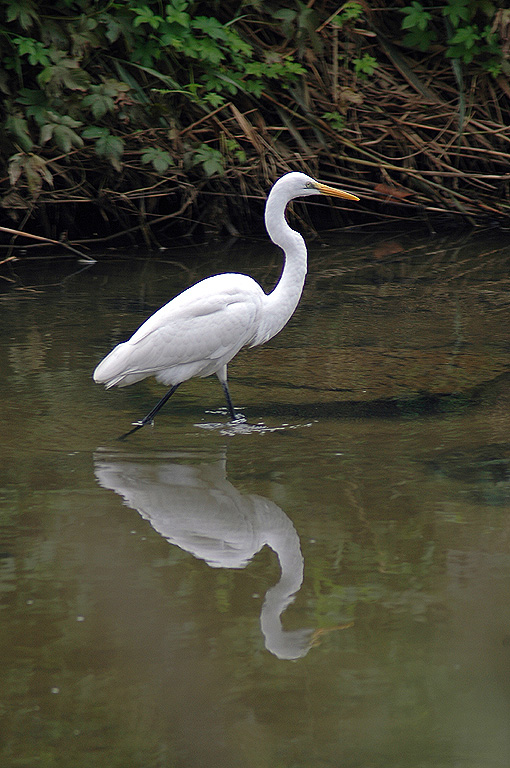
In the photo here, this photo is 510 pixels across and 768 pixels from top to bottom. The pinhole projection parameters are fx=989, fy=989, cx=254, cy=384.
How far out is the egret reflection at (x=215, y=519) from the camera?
2.95 m

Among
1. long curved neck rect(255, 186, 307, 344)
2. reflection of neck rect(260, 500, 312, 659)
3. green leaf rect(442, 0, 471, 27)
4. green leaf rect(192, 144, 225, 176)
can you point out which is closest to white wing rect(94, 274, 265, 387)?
long curved neck rect(255, 186, 307, 344)

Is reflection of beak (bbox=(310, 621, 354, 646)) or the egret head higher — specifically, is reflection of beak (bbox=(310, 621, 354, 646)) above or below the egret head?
below

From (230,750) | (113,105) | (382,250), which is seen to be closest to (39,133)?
(113,105)

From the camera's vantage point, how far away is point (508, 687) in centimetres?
253

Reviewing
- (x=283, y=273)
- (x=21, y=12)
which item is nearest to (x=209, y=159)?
(x=21, y=12)

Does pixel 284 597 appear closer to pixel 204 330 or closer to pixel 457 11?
pixel 204 330

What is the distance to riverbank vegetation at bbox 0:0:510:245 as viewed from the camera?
7.76 meters

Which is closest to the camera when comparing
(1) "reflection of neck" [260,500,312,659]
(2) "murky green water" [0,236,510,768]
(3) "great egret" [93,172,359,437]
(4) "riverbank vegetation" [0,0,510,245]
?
(2) "murky green water" [0,236,510,768]

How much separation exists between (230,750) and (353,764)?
0.96ft

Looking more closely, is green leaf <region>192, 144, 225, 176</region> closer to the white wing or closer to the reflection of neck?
the white wing

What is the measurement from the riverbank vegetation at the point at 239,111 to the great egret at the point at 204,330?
3019 mm

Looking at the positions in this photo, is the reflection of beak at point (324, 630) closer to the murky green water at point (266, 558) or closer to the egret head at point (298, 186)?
the murky green water at point (266, 558)

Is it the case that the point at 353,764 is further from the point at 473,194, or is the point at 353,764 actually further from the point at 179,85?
the point at 473,194

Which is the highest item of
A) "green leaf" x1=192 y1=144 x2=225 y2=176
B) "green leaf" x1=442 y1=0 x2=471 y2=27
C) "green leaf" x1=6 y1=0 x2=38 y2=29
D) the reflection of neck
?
"green leaf" x1=6 y1=0 x2=38 y2=29
